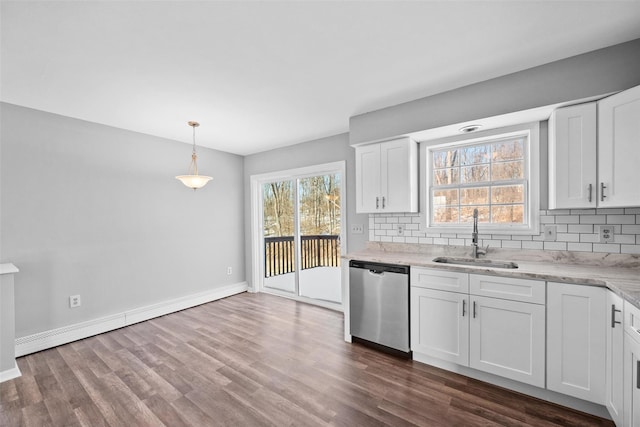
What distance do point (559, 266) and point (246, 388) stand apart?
109 inches

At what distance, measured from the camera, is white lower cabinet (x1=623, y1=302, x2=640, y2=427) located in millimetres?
1473

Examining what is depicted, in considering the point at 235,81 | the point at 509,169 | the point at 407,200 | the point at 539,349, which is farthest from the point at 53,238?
the point at 509,169

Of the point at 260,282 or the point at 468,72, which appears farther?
the point at 260,282

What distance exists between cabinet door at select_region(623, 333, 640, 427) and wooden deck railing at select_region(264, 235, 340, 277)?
2.98 meters

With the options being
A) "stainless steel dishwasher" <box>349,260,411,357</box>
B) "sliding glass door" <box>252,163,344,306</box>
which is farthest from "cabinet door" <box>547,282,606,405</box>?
"sliding glass door" <box>252,163,344,306</box>

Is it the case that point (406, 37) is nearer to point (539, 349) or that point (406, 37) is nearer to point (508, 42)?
point (508, 42)

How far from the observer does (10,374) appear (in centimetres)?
237

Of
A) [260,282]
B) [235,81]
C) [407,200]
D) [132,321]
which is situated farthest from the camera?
[260,282]

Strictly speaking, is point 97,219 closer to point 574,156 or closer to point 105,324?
point 105,324

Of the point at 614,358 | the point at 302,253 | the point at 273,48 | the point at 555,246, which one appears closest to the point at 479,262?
the point at 555,246

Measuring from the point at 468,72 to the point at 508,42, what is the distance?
389mm

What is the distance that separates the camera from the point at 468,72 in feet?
7.48

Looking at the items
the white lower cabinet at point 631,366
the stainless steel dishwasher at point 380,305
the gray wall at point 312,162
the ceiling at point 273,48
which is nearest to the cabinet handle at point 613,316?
the white lower cabinet at point 631,366

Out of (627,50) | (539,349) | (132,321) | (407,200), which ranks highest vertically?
(627,50)
